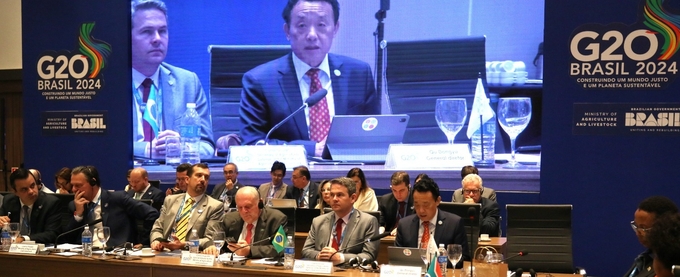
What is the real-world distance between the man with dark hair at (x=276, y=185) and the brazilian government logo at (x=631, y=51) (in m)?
3.51

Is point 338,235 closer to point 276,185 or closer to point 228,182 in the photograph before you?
point 276,185

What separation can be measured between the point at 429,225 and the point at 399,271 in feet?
2.83

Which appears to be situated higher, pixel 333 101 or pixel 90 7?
pixel 90 7

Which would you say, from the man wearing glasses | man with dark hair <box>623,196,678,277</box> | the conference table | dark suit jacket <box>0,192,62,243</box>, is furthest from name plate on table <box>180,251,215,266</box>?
the man wearing glasses

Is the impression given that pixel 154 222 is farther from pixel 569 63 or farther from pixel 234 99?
pixel 569 63

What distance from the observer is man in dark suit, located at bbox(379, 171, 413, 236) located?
22.2 feet

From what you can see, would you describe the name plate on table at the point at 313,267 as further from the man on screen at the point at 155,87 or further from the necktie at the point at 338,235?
the man on screen at the point at 155,87

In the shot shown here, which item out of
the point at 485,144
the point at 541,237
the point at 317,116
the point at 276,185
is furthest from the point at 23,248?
the point at 485,144

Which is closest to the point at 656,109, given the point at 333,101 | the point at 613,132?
the point at 613,132

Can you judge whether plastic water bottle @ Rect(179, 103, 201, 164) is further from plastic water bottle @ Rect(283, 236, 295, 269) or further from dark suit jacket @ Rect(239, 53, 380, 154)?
plastic water bottle @ Rect(283, 236, 295, 269)

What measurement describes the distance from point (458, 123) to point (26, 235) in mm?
4817

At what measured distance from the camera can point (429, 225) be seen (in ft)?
15.3

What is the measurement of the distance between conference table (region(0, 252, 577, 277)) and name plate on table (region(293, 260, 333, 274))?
5cm

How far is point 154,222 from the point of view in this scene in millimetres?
5543
